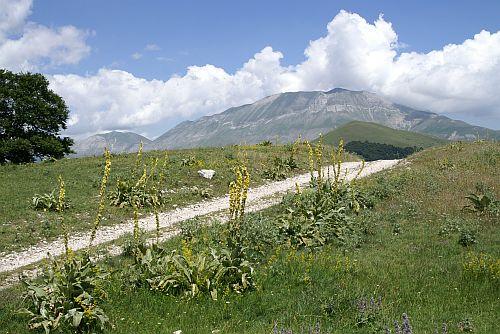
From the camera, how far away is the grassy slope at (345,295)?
309 inches

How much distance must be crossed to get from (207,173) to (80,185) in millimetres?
7774

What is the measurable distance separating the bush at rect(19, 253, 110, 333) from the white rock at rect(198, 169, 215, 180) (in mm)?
19549

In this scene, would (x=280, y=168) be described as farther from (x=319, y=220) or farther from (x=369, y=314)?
(x=369, y=314)

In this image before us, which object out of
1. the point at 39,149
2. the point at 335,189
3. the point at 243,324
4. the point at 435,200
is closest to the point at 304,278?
the point at 243,324

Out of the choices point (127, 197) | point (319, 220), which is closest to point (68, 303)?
point (319, 220)

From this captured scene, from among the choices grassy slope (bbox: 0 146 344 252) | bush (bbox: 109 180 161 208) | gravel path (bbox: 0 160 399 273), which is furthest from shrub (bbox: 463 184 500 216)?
bush (bbox: 109 180 161 208)

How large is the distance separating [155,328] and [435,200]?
14.4 m

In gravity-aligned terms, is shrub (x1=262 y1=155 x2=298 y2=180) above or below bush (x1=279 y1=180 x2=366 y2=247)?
above

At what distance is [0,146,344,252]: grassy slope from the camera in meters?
17.9

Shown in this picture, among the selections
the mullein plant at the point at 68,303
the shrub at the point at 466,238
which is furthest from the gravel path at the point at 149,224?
the shrub at the point at 466,238

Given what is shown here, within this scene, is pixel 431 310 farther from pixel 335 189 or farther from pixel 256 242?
pixel 335 189

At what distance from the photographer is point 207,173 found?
28062 mm

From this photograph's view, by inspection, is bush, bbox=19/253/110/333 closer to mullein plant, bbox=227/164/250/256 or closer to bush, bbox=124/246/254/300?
bush, bbox=124/246/254/300

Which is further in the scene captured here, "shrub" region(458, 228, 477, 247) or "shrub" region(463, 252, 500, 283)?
"shrub" region(458, 228, 477, 247)
